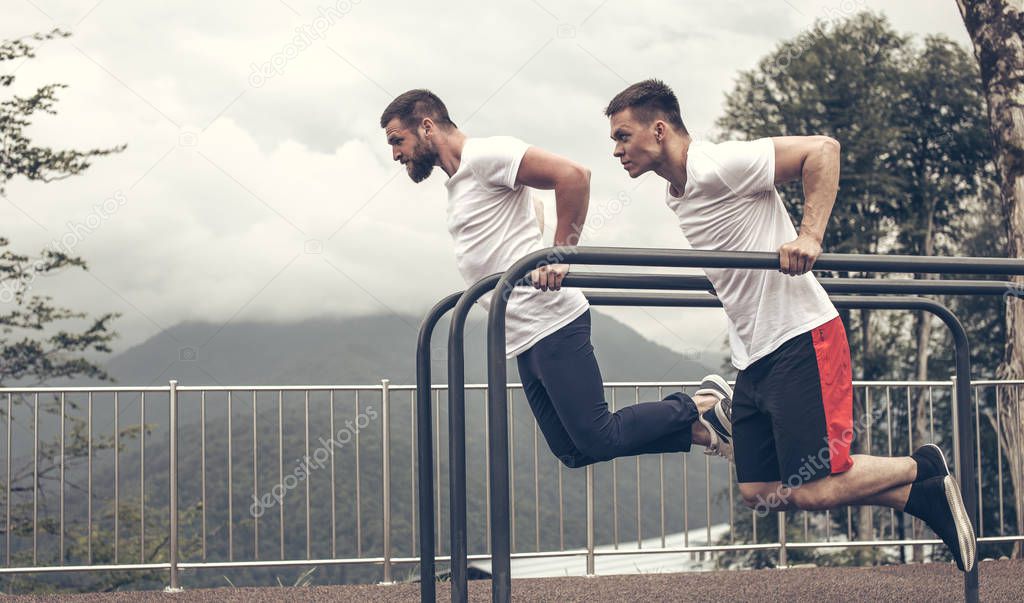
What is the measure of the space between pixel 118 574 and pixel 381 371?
63.3 metres

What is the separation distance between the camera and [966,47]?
65.0 feet

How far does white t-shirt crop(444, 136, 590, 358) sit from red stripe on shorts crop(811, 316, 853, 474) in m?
0.65

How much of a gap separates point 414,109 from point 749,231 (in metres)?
0.95

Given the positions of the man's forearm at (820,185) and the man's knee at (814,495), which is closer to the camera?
the man's forearm at (820,185)

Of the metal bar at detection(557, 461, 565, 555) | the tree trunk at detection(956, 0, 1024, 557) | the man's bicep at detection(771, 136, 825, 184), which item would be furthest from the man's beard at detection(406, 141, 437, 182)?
the tree trunk at detection(956, 0, 1024, 557)

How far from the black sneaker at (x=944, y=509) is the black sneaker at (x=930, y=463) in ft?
0.05

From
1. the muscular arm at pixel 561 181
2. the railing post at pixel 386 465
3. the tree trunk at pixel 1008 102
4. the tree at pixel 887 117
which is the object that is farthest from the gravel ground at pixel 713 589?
the tree at pixel 887 117

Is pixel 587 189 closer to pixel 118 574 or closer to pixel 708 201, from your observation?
pixel 708 201

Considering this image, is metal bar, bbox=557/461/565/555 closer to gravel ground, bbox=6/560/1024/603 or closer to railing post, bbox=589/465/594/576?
railing post, bbox=589/465/594/576

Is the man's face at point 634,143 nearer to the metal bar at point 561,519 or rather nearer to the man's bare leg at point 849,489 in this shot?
the man's bare leg at point 849,489

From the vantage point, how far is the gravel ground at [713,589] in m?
4.10

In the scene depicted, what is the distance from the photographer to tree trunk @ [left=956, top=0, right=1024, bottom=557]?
7.26 metres

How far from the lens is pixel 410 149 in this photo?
284cm

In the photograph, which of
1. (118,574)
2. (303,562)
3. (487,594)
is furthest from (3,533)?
(487,594)
